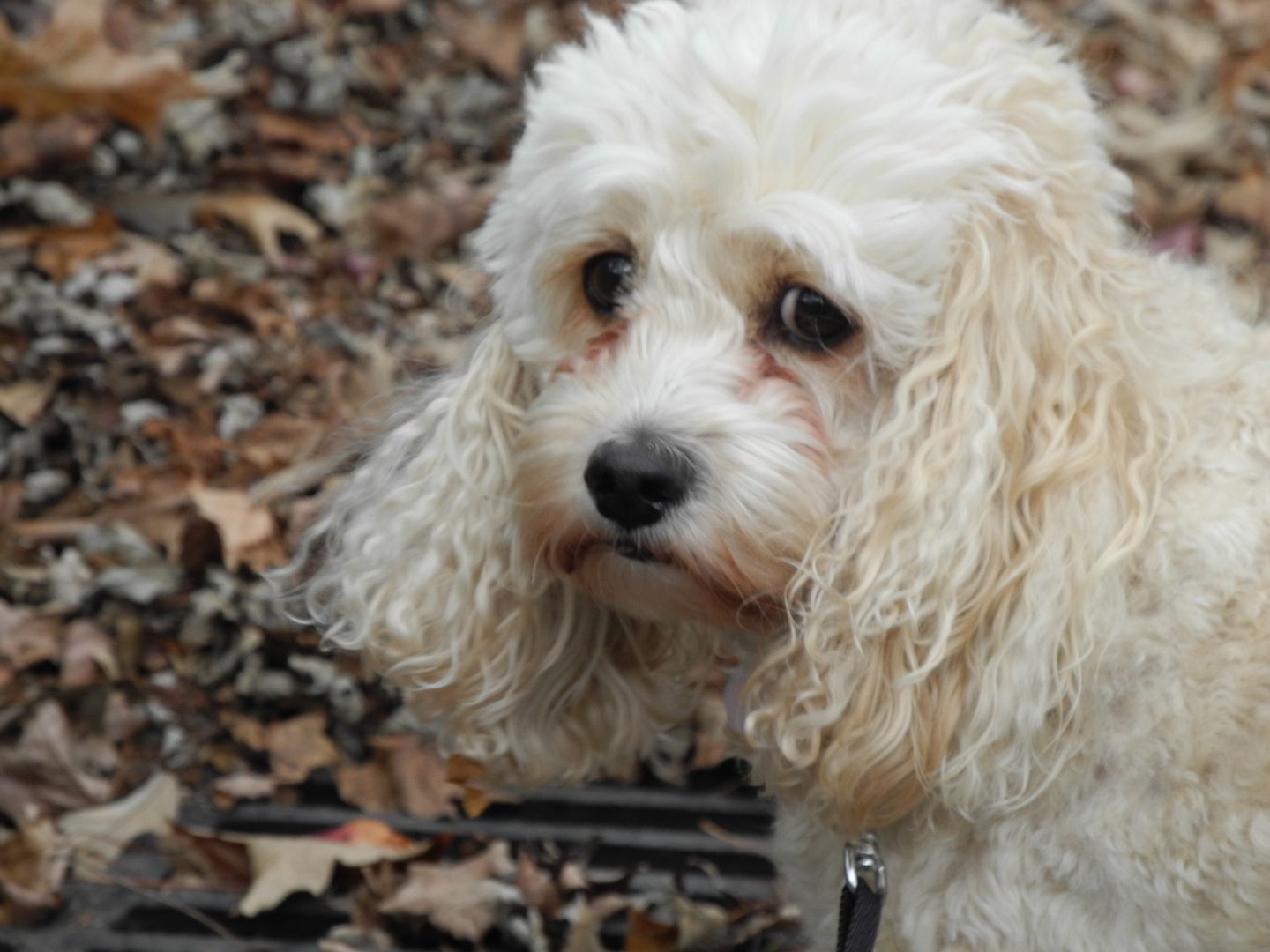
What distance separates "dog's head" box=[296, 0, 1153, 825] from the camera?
5.53 feet

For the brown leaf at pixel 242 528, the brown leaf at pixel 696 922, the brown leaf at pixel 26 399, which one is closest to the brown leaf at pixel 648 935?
the brown leaf at pixel 696 922

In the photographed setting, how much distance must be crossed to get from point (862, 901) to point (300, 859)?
3.72ft

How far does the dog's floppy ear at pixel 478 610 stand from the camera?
207 centimetres

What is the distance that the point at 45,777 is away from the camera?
104 inches

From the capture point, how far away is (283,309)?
3.66 m

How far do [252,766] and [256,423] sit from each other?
3.04 ft

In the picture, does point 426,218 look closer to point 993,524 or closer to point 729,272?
point 729,272

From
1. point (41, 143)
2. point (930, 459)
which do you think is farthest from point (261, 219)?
point (930, 459)

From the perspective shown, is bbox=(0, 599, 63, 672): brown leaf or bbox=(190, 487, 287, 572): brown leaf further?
bbox=(190, 487, 287, 572): brown leaf

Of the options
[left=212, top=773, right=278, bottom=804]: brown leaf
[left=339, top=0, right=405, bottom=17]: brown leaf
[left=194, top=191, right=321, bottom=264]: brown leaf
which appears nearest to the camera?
[left=212, top=773, right=278, bottom=804]: brown leaf

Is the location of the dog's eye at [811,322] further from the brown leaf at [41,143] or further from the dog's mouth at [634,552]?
the brown leaf at [41,143]

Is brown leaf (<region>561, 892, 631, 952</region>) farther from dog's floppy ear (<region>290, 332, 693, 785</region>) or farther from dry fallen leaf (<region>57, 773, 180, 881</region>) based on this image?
dry fallen leaf (<region>57, 773, 180, 881</region>)

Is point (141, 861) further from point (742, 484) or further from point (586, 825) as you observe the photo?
point (742, 484)

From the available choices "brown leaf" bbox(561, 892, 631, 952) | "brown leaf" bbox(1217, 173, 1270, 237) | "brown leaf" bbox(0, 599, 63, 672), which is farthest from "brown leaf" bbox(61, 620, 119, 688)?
"brown leaf" bbox(1217, 173, 1270, 237)
